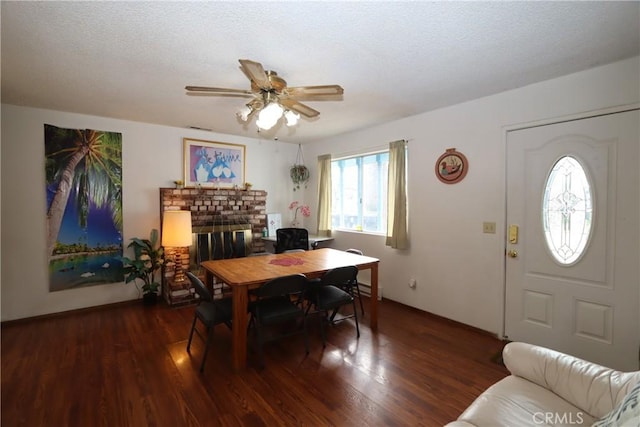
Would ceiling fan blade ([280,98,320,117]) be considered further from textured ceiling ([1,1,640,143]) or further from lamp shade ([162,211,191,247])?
lamp shade ([162,211,191,247])

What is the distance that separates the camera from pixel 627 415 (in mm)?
988

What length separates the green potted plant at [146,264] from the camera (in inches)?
148

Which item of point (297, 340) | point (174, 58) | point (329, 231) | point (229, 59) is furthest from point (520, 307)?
point (174, 58)

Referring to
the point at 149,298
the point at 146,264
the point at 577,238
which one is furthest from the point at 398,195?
the point at 149,298

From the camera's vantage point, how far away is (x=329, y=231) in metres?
5.04

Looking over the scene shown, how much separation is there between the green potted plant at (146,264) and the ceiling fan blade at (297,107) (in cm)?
287

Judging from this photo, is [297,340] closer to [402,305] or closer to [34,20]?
[402,305]

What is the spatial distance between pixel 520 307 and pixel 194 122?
14.6ft

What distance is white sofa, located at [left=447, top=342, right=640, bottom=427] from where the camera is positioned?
4.30 feet

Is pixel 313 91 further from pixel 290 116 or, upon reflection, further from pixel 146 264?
pixel 146 264

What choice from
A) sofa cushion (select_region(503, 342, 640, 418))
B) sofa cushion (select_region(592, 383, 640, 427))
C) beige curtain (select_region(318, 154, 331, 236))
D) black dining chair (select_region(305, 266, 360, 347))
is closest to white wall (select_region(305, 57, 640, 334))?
black dining chair (select_region(305, 266, 360, 347))

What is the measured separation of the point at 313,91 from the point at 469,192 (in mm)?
2122

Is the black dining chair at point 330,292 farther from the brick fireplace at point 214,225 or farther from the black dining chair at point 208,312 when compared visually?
the brick fireplace at point 214,225

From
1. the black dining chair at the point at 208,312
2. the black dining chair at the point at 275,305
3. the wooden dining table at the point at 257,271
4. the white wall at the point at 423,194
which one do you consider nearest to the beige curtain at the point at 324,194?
the white wall at the point at 423,194
